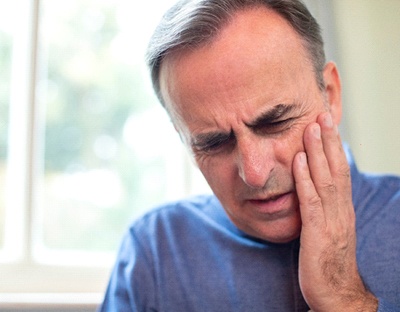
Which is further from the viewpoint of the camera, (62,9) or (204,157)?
(62,9)

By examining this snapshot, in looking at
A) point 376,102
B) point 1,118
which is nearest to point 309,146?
point 376,102

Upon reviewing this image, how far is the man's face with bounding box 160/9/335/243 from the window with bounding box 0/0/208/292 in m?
1.02

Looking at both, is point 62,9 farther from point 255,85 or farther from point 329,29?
point 255,85

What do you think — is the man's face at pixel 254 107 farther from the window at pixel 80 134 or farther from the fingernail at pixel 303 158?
the window at pixel 80 134

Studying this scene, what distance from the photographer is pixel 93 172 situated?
2414 millimetres

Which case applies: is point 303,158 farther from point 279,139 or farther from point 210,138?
point 210,138

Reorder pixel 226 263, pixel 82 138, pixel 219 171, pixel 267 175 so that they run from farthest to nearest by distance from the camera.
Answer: pixel 82 138 → pixel 226 263 → pixel 219 171 → pixel 267 175

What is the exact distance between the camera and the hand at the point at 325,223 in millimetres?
1243

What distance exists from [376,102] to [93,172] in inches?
44.3

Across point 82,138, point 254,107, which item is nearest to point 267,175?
point 254,107

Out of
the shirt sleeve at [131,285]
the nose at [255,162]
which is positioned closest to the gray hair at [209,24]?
the nose at [255,162]

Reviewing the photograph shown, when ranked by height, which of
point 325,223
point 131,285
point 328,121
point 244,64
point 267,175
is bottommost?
point 131,285

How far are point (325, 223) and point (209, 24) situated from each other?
492 mm

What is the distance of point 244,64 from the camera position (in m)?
1.24
